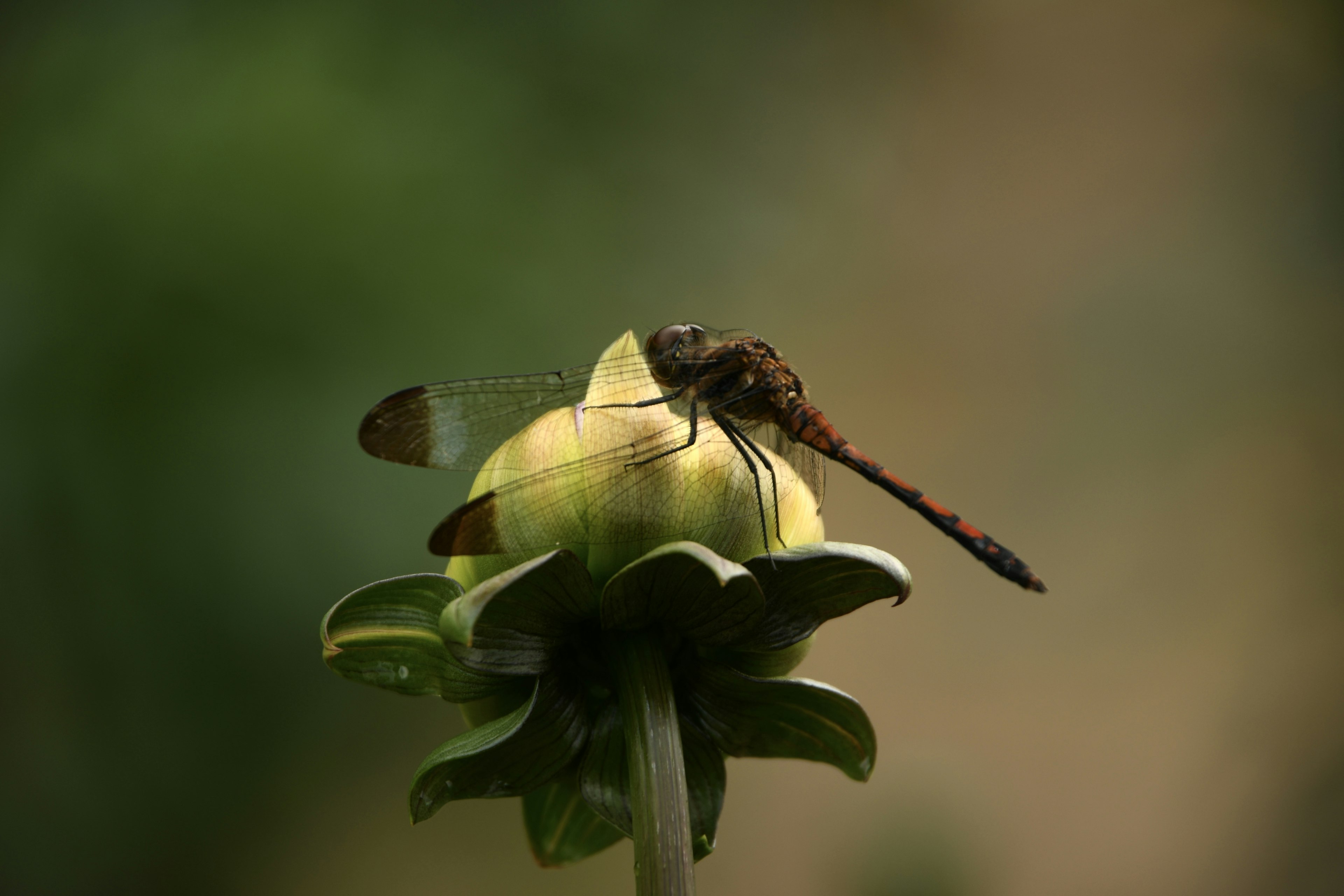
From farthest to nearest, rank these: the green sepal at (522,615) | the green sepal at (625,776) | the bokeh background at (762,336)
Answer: the bokeh background at (762,336) → the green sepal at (625,776) → the green sepal at (522,615)

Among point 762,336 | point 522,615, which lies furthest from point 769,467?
point 762,336

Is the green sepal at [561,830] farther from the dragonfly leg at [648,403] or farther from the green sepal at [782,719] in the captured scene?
the dragonfly leg at [648,403]

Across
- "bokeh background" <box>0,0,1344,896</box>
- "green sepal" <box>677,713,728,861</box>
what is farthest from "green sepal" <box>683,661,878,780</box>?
"bokeh background" <box>0,0,1344,896</box>

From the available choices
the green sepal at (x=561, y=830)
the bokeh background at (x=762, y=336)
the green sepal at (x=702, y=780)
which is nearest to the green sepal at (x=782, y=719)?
the green sepal at (x=702, y=780)

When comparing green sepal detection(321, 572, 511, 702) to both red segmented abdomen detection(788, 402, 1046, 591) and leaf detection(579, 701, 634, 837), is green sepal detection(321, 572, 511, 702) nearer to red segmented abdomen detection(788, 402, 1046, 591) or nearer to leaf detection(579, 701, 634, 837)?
leaf detection(579, 701, 634, 837)

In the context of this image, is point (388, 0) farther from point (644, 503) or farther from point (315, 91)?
point (644, 503)

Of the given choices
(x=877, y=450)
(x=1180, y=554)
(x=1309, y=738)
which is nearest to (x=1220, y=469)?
(x=1180, y=554)
